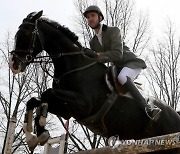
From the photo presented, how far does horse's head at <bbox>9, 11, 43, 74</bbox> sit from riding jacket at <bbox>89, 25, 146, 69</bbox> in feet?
3.35

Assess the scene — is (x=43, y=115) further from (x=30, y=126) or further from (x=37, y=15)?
(x=37, y=15)

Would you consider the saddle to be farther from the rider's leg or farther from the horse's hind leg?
the horse's hind leg

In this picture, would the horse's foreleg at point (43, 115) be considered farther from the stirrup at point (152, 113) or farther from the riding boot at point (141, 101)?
the stirrup at point (152, 113)

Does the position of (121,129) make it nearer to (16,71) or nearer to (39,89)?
(16,71)

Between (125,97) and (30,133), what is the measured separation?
1.68 metres

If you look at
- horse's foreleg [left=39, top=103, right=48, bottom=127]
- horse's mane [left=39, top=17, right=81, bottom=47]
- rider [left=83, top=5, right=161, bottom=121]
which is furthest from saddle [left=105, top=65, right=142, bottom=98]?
horse's foreleg [left=39, top=103, right=48, bottom=127]

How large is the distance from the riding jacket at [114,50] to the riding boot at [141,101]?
0.37 meters

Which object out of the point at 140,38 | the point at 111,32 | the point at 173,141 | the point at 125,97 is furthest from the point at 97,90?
the point at 140,38

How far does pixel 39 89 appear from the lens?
55.8ft

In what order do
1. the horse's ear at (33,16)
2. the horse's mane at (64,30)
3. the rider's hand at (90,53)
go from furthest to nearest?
the horse's mane at (64,30), the horse's ear at (33,16), the rider's hand at (90,53)

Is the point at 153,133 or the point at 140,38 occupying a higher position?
the point at 140,38

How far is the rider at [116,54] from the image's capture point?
17.7 feet

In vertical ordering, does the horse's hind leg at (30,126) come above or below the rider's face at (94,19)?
below

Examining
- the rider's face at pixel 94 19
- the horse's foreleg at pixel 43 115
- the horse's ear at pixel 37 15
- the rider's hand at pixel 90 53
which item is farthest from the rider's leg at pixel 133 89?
the horse's ear at pixel 37 15
